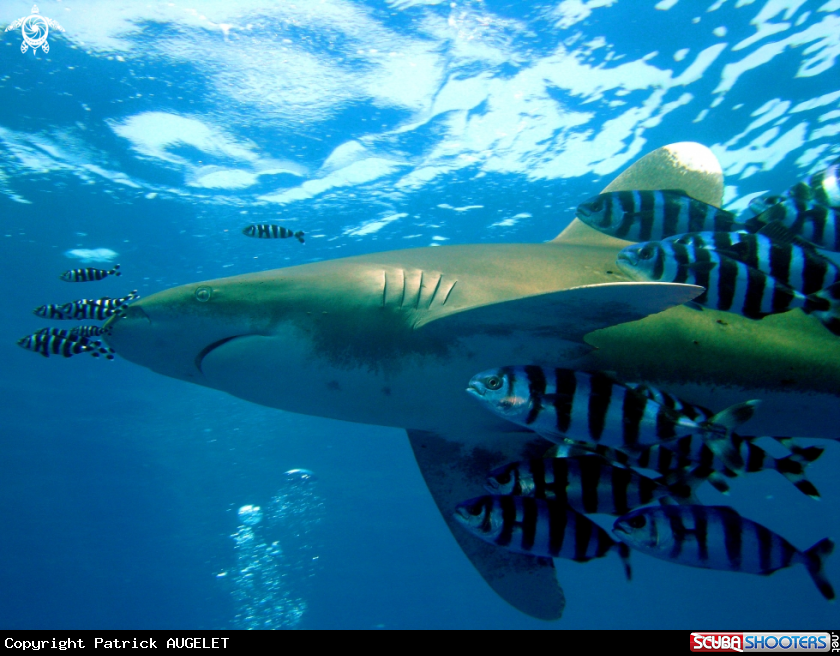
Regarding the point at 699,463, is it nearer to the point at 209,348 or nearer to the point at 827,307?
the point at 827,307

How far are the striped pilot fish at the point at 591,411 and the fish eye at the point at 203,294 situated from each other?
150cm

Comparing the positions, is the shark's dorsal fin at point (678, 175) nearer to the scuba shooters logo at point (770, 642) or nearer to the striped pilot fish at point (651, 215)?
the striped pilot fish at point (651, 215)

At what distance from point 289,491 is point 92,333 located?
50967 mm

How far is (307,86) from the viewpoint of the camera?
35.5ft

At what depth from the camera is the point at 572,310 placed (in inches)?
88.0

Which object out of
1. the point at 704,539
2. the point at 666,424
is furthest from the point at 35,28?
the point at 704,539

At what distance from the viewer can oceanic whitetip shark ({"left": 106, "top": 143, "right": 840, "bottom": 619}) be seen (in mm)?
2514

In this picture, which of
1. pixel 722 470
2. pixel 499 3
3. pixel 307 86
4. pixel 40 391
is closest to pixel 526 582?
pixel 722 470

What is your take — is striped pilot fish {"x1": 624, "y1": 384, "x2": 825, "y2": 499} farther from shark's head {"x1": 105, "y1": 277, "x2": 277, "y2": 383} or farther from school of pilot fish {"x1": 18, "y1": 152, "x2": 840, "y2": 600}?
shark's head {"x1": 105, "y1": 277, "x2": 277, "y2": 383}

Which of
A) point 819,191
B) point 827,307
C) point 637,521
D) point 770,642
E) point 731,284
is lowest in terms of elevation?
point 770,642

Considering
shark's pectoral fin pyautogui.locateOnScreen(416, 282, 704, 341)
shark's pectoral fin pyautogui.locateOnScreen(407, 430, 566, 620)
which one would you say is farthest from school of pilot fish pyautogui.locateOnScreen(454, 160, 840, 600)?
shark's pectoral fin pyautogui.locateOnScreen(407, 430, 566, 620)

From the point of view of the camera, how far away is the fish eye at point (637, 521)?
2385 millimetres

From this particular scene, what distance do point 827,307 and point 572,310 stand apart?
1.09 meters

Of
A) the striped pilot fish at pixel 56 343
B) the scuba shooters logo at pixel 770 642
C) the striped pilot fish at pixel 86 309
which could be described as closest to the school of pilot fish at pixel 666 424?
the scuba shooters logo at pixel 770 642
